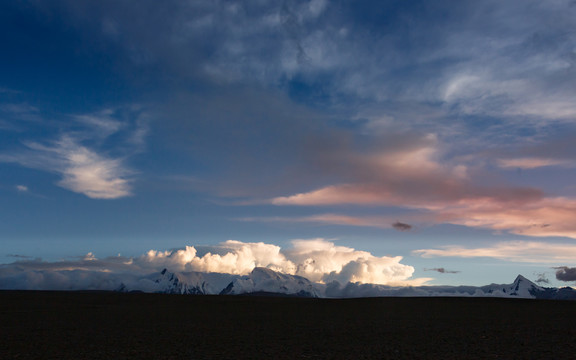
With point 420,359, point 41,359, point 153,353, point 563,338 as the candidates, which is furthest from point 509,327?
point 41,359

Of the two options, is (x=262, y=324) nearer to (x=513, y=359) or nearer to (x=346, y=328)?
(x=346, y=328)

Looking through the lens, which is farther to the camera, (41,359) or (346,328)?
(346,328)

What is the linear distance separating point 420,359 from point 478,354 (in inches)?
137

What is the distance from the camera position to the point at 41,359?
2078cm

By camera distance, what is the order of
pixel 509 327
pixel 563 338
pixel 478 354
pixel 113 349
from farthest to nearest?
pixel 509 327
pixel 563 338
pixel 113 349
pixel 478 354

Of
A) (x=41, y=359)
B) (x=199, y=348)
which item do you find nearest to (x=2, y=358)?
(x=41, y=359)

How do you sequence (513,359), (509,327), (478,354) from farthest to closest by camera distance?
(509,327) < (478,354) < (513,359)

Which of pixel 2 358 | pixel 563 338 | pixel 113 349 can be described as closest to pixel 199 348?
pixel 113 349

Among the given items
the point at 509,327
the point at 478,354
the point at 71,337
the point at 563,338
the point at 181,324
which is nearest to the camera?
the point at 478,354

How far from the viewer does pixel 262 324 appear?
37812mm

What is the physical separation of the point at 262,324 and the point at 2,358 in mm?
20926

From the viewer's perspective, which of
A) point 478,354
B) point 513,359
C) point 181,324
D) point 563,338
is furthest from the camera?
point 181,324

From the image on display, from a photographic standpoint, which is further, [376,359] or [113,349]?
[113,349]

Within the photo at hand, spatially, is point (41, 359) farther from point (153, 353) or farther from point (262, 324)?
point (262, 324)
